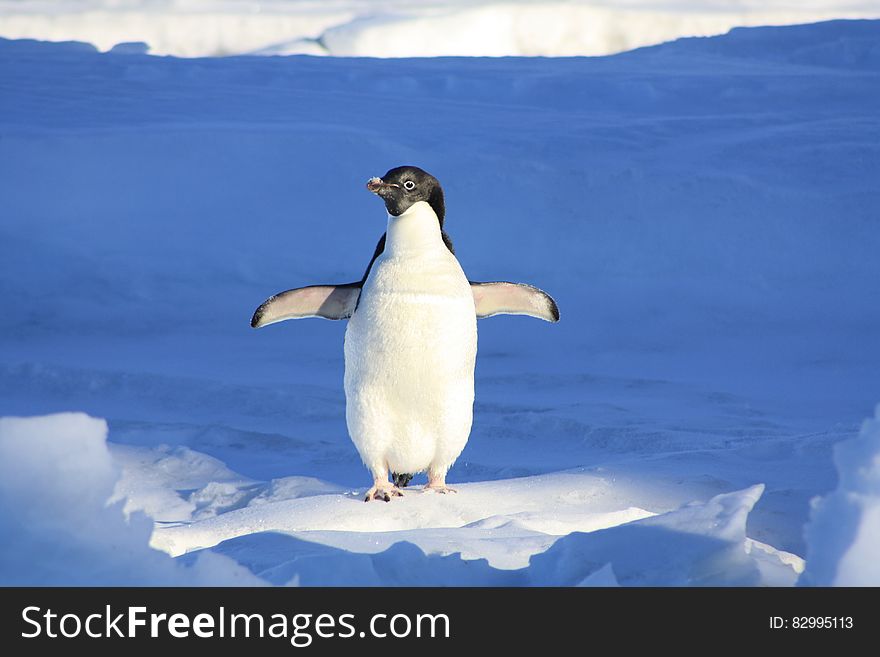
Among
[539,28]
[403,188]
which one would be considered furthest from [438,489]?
[539,28]

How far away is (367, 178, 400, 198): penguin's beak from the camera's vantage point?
2962 millimetres

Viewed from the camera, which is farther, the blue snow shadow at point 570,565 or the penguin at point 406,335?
the penguin at point 406,335

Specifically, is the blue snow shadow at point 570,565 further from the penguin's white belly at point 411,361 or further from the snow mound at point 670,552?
the penguin's white belly at point 411,361

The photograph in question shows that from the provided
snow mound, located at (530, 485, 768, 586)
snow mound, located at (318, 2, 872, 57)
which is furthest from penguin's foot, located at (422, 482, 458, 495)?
snow mound, located at (318, 2, 872, 57)

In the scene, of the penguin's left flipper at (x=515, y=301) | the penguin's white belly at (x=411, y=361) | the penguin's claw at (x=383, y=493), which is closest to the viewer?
the penguin's white belly at (x=411, y=361)

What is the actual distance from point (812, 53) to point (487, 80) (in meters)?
3.03

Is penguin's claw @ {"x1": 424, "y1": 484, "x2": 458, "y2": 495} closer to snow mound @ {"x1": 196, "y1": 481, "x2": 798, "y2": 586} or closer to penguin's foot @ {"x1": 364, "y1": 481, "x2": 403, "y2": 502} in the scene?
penguin's foot @ {"x1": 364, "y1": 481, "x2": 403, "y2": 502}

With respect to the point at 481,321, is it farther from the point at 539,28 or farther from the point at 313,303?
the point at 539,28

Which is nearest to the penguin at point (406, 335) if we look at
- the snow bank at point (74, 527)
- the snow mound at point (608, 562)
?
the snow mound at point (608, 562)

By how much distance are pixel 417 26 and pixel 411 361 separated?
10.1 metres

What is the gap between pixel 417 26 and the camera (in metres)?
12.7

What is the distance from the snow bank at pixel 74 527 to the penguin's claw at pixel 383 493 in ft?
3.47

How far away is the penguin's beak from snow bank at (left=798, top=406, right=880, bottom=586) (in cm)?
121

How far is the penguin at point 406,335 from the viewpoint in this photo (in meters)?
3.06
